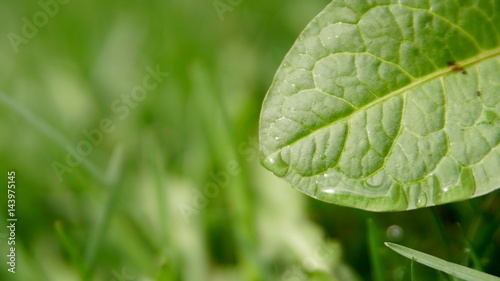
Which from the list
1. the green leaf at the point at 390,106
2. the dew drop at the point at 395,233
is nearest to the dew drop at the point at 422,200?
the green leaf at the point at 390,106

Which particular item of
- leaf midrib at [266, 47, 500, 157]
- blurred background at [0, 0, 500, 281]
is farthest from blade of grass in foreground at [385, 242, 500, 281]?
leaf midrib at [266, 47, 500, 157]

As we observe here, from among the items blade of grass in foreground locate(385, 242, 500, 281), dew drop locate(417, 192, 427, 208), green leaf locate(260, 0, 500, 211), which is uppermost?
green leaf locate(260, 0, 500, 211)

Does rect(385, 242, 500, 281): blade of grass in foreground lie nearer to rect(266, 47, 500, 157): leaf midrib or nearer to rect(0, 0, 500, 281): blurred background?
rect(0, 0, 500, 281): blurred background

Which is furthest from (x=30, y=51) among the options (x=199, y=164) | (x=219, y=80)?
(x=199, y=164)

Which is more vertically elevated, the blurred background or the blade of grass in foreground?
the blurred background

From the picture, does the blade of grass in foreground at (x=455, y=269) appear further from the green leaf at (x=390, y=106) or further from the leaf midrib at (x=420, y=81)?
the leaf midrib at (x=420, y=81)
